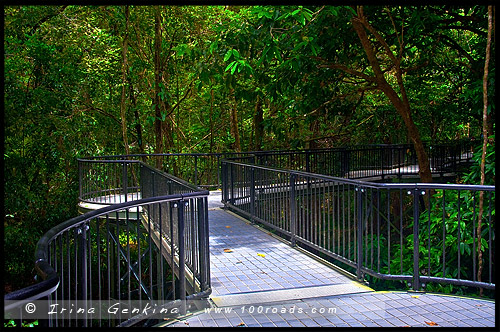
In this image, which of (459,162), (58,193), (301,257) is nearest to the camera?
(301,257)

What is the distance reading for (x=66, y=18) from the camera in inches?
620

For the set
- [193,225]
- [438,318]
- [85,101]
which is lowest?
[438,318]

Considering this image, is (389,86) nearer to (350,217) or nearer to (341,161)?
(350,217)

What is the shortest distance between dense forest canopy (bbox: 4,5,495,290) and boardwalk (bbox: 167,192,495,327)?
402 cm

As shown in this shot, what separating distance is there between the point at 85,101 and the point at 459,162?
16.6m

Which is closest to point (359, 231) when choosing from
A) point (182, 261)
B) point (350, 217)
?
point (182, 261)

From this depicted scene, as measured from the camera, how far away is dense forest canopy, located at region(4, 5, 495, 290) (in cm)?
1088

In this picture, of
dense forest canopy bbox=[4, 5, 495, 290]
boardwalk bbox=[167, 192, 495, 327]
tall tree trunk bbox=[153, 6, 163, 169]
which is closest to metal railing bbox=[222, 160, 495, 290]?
boardwalk bbox=[167, 192, 495, 327]

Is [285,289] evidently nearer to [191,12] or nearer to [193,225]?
[193,225]

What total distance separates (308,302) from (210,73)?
6252 mm

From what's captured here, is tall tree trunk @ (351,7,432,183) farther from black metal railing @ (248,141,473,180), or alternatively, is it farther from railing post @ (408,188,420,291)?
railing post @ (408,188,420,291)

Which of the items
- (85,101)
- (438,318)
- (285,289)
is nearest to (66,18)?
(85,101)

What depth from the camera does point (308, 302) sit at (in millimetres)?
5344

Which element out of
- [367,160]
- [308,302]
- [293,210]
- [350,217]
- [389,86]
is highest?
[389,86]
